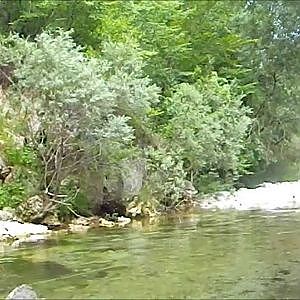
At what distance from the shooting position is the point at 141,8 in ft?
91.5

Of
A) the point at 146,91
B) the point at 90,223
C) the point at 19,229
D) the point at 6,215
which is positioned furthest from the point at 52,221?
the point at 146,91

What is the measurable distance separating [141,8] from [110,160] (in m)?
11.1

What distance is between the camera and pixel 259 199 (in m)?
24.5

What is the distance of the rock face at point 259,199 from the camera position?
22.2m

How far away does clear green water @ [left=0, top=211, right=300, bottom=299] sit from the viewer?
866 cm

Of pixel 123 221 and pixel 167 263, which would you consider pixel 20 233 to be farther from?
pixel 167 263

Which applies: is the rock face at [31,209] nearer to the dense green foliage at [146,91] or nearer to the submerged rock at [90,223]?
the dense green foliage at [146,91]

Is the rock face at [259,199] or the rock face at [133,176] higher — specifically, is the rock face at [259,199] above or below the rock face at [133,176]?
below

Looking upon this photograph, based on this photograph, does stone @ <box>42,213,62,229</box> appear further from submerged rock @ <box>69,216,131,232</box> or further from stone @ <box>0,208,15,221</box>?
stone @ <box>0,208,15,221</box>

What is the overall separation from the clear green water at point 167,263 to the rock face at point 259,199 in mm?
5128

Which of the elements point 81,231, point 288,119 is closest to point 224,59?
point 288,119

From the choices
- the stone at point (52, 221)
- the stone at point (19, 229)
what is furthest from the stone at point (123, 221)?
the stone at point (19, 229)

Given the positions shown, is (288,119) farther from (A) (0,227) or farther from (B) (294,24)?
(A) (0,227)

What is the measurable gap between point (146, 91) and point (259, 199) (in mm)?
7442
